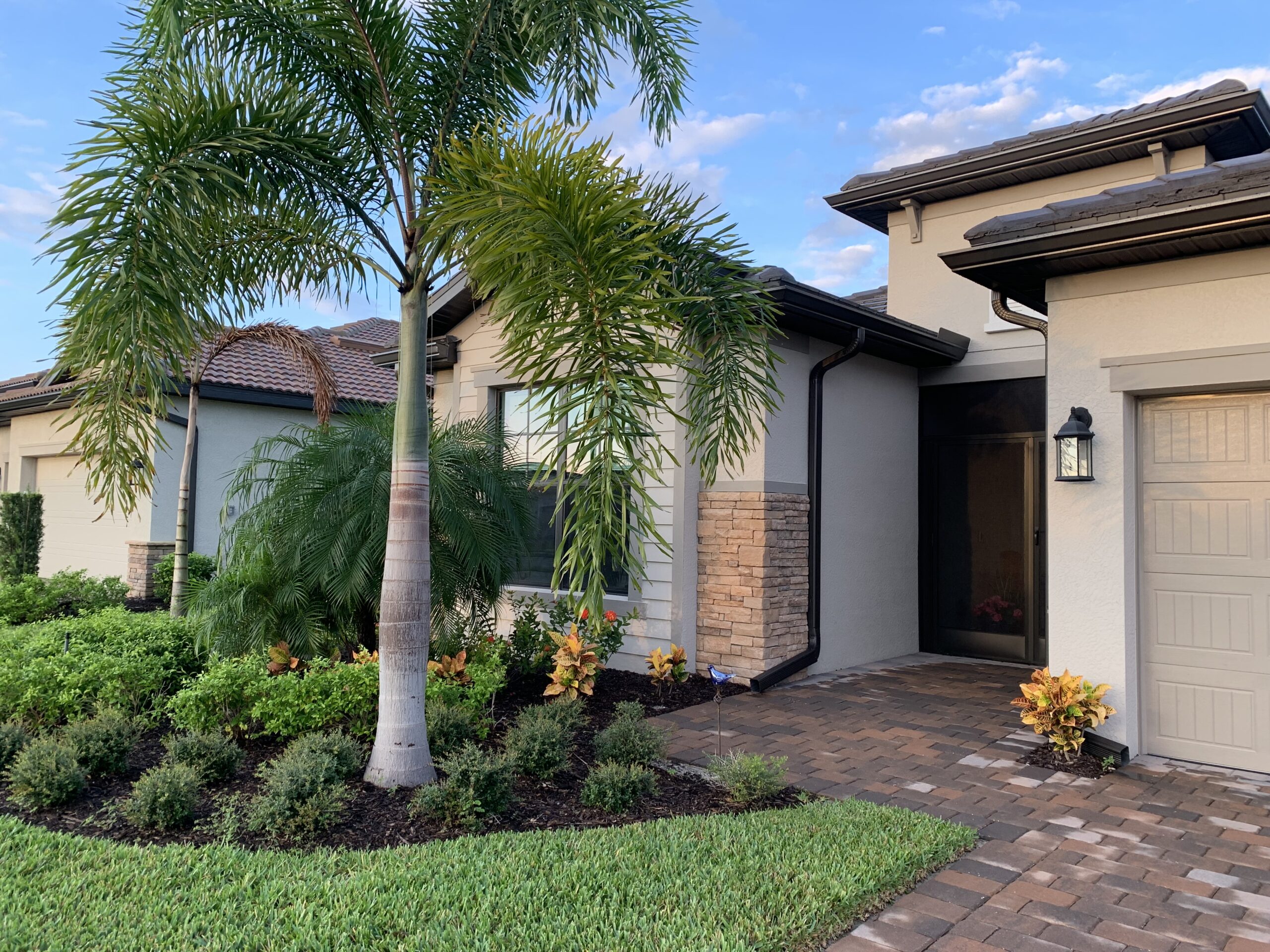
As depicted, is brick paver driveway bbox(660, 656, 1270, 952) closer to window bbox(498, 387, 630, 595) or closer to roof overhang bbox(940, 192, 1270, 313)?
window bbox(498, 387, 630, 595)

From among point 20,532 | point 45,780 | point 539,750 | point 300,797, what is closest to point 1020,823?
point 539,750

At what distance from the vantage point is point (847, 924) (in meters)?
3.21

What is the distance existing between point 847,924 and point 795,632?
15.6ft

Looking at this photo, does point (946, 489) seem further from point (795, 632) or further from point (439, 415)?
point (439, 415)

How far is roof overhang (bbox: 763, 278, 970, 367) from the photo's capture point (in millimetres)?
7270

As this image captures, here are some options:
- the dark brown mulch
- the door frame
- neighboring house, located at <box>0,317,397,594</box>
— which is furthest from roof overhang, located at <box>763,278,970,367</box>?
neighboring house, located at <box>0,317,397,594</box>

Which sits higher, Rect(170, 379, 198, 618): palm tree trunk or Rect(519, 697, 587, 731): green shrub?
Rect(170, 379, 198, 618): palm tree trunk

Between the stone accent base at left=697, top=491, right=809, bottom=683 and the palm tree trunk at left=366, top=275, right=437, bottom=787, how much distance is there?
361 centimetres

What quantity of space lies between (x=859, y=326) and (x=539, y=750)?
501 cm

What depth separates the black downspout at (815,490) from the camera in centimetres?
806

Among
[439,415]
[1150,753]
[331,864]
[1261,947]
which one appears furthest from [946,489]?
[331,864]

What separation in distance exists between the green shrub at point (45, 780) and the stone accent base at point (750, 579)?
4849mm

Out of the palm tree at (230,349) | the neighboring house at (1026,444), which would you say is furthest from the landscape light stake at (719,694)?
the palm tree at (230,349)

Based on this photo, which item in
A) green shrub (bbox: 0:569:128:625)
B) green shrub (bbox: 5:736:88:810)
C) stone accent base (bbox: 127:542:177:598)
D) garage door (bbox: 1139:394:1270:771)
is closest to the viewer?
green shrub (bbox: 5:736:88:810)
